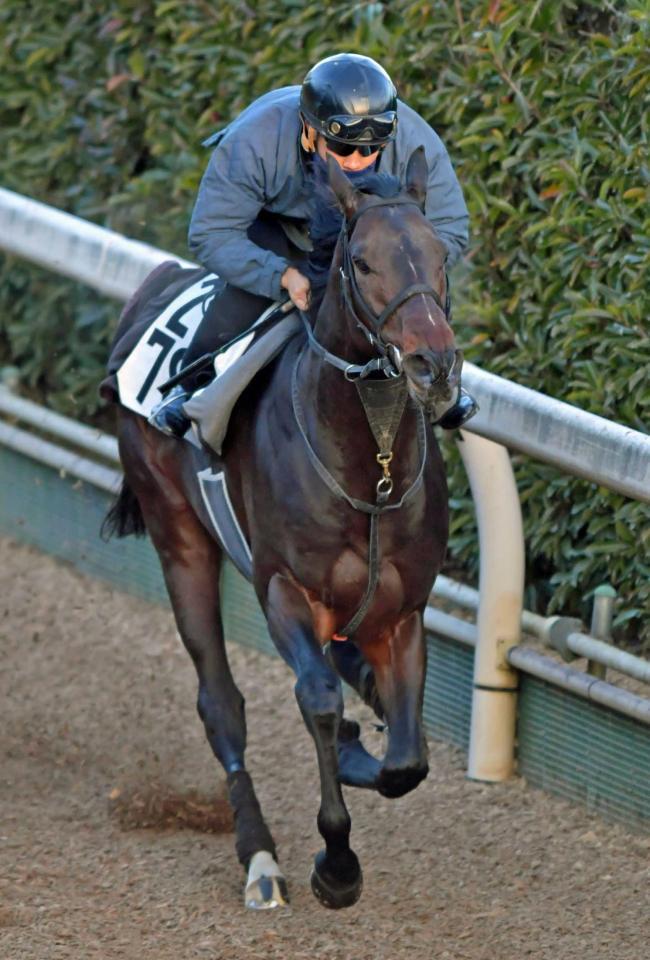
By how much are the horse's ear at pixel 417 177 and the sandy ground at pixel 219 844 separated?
6.26 ft

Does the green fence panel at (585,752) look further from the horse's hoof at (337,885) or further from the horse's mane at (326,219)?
the horse's mane at (326,219)

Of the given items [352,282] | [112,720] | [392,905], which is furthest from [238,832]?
[352,282]

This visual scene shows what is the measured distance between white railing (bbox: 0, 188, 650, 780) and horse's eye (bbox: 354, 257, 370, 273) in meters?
1.03

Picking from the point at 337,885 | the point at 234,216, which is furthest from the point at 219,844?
the point at 234,216

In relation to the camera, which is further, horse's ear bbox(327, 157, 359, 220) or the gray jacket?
the gray jacket

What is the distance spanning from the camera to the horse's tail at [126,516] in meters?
6.14

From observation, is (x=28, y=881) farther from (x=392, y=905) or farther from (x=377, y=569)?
(x=377, y=569)

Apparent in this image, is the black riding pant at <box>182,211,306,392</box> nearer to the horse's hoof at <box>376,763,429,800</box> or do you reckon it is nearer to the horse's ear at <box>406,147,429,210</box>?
the horse's ear at <box>406,147,429,210</box>

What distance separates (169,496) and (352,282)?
169cm

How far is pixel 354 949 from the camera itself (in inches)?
187

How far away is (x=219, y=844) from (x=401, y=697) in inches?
42.6

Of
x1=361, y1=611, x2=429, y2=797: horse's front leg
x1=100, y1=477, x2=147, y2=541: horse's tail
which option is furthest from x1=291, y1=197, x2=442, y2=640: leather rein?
x1=100, y1=477, x2=147, y2=541: horse's tail

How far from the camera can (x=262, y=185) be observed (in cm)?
500

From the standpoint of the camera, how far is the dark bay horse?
166 inches
